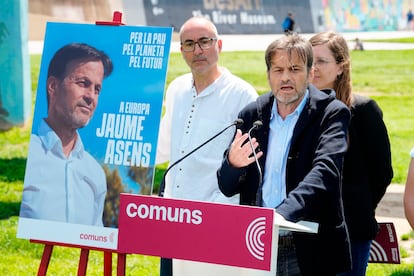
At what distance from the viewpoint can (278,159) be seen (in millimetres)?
3584

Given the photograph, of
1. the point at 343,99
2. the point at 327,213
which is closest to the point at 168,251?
the point at 327,213

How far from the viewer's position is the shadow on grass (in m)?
9.84

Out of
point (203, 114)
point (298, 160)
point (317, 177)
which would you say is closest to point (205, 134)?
point (203, 114)

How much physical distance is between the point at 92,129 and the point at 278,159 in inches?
58.0

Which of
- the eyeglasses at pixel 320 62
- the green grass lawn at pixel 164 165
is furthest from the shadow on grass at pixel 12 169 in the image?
the eyeglasses at pixel 320 62

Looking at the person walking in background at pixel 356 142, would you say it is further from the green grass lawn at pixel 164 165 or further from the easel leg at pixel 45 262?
the green grass lawn at pixel 164 165

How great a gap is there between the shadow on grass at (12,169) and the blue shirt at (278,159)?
6558 millimetres

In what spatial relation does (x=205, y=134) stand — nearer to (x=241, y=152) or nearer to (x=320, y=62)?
(x=320, y=62)

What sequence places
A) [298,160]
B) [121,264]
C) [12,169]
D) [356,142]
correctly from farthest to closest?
[12,169]
[121,264]
[356,142]
[298,160]

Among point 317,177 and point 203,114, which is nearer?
point 317,177

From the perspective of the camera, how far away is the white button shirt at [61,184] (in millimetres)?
4719

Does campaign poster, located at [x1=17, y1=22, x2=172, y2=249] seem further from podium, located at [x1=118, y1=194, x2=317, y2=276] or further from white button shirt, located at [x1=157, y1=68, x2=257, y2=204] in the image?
podium, located at [x1=118, y1=194, x2=317, y2=276]

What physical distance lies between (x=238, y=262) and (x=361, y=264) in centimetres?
140

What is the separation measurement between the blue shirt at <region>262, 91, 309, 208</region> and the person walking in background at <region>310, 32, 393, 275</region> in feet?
2.22
